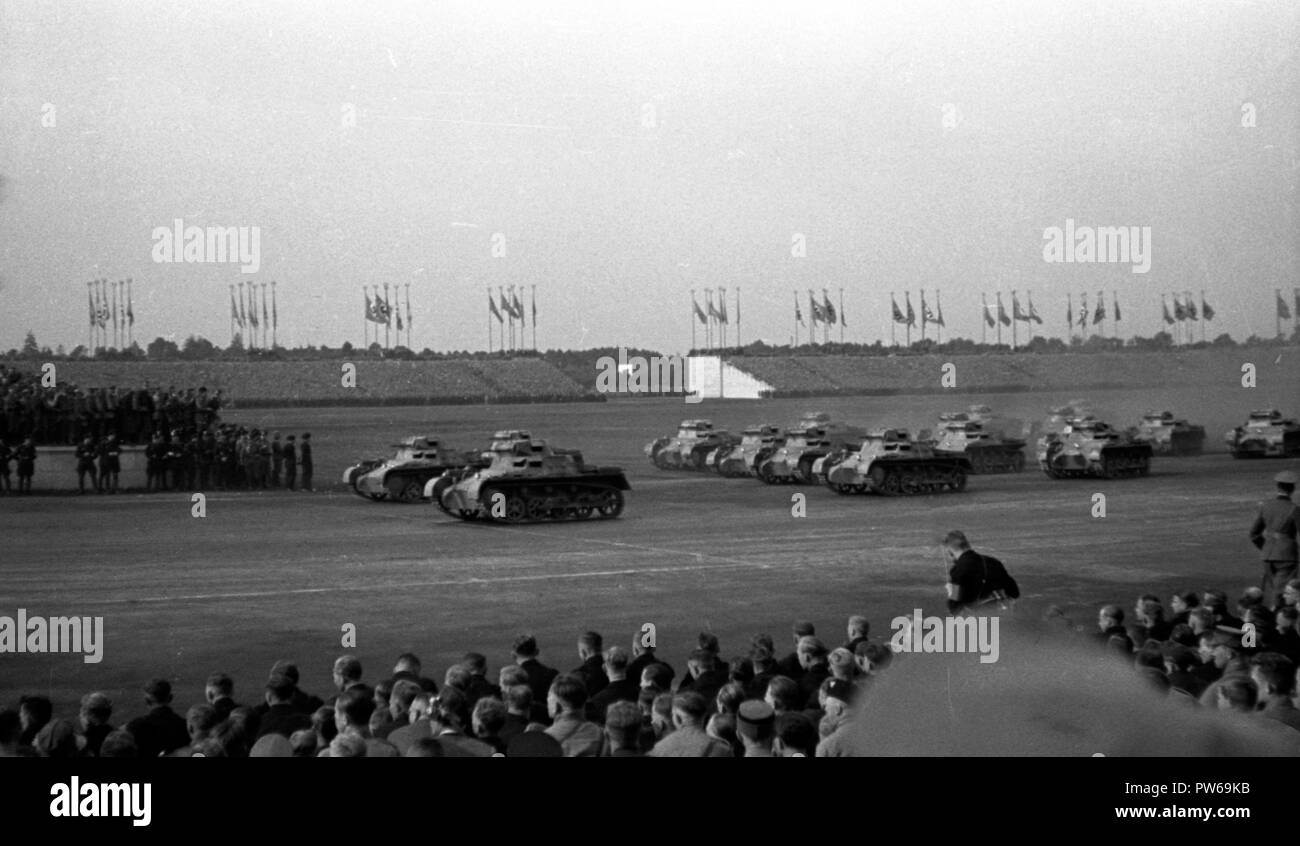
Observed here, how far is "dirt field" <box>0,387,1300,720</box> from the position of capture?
14.0m

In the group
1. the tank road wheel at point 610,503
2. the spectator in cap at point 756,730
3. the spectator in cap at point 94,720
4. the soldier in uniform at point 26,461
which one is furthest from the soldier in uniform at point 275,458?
the spectator in cap at point 756,730

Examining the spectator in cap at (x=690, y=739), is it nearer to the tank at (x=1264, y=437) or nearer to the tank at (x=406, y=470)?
the tank at (x=406, y=470)

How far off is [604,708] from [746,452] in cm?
2839

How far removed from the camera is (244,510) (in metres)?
26.6

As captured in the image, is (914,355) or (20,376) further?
(914,355)

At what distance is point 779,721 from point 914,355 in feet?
95.2

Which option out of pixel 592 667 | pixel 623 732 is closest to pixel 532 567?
pixel 592 667

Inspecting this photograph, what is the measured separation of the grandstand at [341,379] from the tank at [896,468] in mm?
6174

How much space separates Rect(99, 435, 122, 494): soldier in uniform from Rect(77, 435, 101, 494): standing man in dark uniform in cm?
17

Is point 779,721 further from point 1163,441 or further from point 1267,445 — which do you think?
point 1163,441

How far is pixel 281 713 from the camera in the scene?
286 inches

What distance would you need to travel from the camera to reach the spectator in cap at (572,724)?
5977 mm

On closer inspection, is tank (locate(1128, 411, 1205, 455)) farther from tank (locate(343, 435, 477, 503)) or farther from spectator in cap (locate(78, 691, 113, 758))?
spectator in cap (locate(78, 691, 113, 758))
